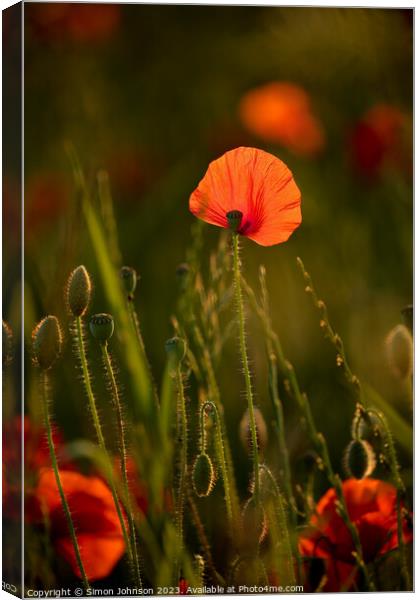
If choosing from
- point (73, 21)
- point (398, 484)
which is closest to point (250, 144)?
point (73, 21)

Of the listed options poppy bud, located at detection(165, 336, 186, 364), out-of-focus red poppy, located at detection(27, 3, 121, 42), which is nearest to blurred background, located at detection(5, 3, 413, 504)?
out-of-focus red poppy, located at detection(27, 3, 121, 42)

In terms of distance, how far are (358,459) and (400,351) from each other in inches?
6.7

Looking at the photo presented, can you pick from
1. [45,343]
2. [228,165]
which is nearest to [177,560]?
[45,343]

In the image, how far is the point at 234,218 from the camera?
156cm

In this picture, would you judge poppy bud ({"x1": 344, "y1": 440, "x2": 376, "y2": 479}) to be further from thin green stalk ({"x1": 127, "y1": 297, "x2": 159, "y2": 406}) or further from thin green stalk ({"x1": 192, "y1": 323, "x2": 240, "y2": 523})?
thin green stalk ({"x1": 127, "y1": 297, "x2": 159, "y2": 406})

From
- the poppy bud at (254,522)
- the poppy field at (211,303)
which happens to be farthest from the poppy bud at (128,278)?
the poppy bud at (254,522)

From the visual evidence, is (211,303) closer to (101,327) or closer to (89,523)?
(101,327)

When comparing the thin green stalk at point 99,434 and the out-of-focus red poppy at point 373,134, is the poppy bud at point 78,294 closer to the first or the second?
the thin green stalk at point 99,434

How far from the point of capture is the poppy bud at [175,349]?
5.02ft

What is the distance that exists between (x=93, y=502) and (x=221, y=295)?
13.3 inches

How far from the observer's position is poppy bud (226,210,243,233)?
156cm

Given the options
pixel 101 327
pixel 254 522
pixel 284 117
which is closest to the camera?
pixel 101 327

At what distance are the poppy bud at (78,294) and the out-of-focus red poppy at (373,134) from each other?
19.1 inches

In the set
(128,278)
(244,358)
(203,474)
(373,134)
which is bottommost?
(203,474)
